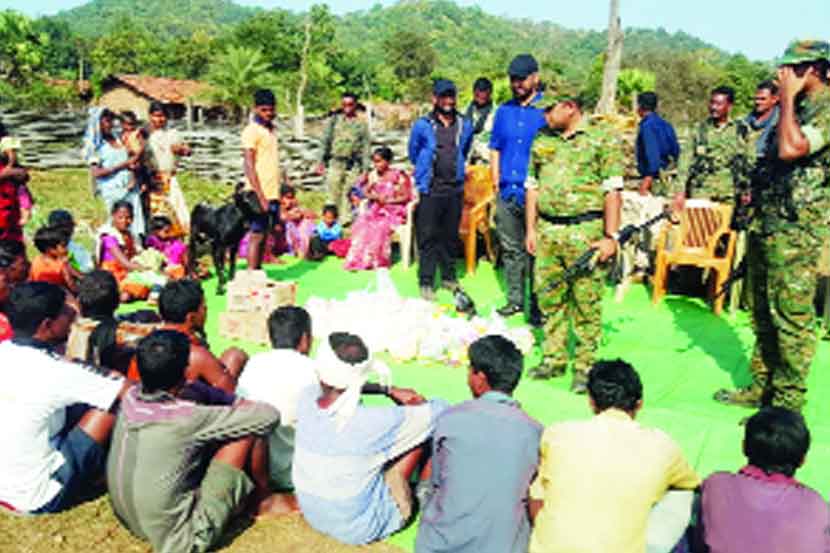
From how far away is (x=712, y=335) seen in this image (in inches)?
230

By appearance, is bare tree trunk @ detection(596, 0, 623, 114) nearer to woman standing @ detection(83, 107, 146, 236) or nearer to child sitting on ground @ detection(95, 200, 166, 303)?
woman standing @ detection(83, 107, 146, 236)

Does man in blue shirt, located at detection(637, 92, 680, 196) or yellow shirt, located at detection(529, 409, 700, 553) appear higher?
man in blue shirt, located at detection(637, 92, 680, 196)

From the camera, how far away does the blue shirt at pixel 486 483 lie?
9.12 feet

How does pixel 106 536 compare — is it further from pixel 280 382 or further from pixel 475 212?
pixel 475 212

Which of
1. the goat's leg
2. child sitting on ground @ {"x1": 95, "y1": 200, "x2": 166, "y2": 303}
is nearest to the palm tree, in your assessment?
child sitting on ground @ {"x1": 95, "y1": 200, "x2": 166, "y2": 303}

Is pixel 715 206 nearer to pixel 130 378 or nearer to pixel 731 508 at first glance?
pixel 731 508

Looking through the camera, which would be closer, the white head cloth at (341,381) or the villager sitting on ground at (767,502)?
the villager sitting on ground at (767,502)

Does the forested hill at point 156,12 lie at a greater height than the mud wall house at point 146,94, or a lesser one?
greater

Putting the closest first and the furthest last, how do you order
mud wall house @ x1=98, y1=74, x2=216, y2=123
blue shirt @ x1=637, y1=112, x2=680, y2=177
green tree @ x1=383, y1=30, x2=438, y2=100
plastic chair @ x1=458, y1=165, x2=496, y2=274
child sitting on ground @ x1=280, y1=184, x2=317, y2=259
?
blue shirt @ x1=637, y1=112, x2=680, y2=177 < plastic chair @ x1=458, y1=165, x2=496, y2=274 < child sitting on ground @ x1=280, y1=184, x2=317, y2=259 < mud wall house @ x1=98, y1=74, x2=216, y2=123 < green tree @ x1=383, y1=30, x2=438, y2=100

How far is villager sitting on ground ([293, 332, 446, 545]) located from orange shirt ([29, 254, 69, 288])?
2979 mm

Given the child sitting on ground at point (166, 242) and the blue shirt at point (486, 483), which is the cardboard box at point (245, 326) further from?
the blue shirt at point (486, 483)

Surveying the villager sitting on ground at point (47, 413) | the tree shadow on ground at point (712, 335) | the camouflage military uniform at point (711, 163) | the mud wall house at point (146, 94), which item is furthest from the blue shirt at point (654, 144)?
the mud wall house at point (146, 94)

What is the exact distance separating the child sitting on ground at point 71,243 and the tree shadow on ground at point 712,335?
4505 millimetres

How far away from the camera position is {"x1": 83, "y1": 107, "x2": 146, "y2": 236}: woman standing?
741cm
